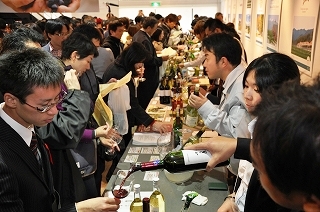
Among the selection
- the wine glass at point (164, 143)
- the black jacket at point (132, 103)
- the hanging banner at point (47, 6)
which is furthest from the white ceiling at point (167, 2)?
the wine glass at point (164, 143)

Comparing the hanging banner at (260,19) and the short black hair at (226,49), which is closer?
the short black hair at (226,49)

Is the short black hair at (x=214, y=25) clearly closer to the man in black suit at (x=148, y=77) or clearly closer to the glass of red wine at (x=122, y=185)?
the man in black suit at (x=148, y=77)

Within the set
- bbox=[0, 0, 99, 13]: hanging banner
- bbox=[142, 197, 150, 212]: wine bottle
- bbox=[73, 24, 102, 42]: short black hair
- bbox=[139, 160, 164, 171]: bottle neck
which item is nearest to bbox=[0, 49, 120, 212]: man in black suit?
bbox=[142, 197, 150, 212]: wine bottle

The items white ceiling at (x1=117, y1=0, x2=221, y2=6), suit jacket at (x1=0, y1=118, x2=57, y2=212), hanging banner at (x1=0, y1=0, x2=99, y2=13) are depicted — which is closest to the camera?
suit jacket at (x1=0, y1=118, x2=57, y2=212)

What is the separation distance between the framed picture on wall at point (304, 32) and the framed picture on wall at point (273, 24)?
661 mm

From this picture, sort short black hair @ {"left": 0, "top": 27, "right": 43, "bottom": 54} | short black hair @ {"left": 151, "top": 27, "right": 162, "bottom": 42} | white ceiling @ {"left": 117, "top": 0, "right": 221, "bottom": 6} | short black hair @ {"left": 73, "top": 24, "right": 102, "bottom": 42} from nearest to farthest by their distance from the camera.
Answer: short black hair @ {"left": 0, "top": 27, "right": 43, "bottom": 54} < short black hair @ {"left": 73, "top": 24, "right": 102, "bottom": 42} < short black hair @ {"left": 151, "top": 27, "right": 162, "bottom": 42} < white ceiling @ {"left": 117, "top": 0, "right": 221, "bottom": 6}

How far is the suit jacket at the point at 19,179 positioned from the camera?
1.07 metres

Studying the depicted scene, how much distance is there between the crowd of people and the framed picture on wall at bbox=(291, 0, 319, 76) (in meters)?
0.89

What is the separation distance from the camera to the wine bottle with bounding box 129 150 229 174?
4.02 ft

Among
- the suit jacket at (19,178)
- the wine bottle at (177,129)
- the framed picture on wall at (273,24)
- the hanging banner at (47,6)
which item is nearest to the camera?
the suit jacket at (19,178)

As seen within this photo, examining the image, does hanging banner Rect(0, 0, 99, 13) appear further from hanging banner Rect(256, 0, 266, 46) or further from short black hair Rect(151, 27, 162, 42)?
hanging banner Rect(256, 0, 266, 46)

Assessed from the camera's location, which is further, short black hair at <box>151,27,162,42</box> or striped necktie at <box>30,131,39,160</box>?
short black hair at <box>151,27,162,42</box>

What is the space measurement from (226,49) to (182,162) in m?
1.18

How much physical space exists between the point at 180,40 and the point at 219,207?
7272 mm
